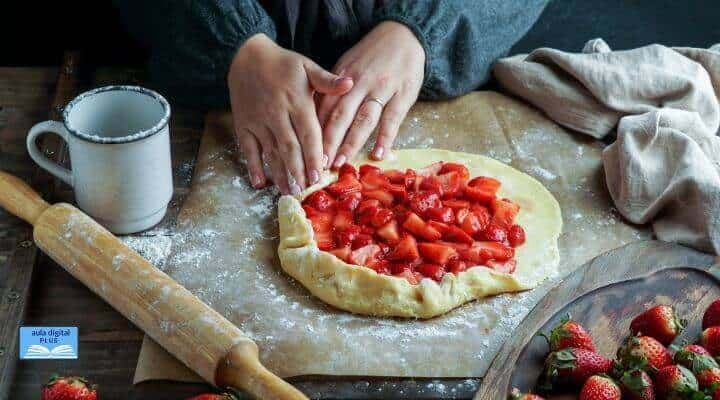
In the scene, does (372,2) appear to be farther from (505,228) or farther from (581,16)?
(581,16)

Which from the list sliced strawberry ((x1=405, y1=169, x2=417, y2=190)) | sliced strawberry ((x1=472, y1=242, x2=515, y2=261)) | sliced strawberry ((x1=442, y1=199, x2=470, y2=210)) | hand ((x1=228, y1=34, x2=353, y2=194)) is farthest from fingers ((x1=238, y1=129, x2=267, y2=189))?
sliced strawberry ((x1=472, y1=242, x2=515, y2=261))

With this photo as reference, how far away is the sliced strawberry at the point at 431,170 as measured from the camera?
2.14 meters

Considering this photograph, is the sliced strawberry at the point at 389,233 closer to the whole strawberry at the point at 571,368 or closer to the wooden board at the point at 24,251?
the whole strawberry at the point at 571,368

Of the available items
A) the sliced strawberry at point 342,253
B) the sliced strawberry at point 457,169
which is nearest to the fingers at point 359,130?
the sliced strawberry at point 457,169

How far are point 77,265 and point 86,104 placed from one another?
0.37 m

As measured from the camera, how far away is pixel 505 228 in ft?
6.55

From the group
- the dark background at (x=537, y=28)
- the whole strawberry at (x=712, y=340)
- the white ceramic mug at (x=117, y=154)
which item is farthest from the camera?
the dark background at (x=537, y=28)

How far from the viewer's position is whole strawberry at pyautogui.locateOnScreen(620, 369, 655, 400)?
1557 millimetres

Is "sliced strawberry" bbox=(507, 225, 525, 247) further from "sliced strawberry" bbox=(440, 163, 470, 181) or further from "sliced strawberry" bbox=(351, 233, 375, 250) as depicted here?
"sliced strawberry" bbox=(351, 233, 375, 250)

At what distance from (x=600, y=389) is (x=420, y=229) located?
554mm

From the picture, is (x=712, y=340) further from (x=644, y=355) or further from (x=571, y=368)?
(x=571, y=368)

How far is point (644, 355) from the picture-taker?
1.63 m

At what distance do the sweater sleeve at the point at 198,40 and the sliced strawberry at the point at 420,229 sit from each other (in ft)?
2.13

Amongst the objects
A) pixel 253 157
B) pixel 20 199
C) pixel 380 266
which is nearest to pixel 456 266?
pixel 380 266
